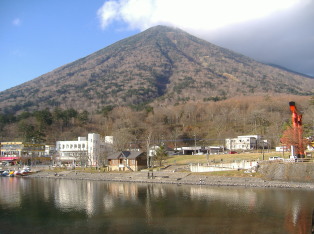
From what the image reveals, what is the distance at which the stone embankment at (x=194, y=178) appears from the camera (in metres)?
31.9

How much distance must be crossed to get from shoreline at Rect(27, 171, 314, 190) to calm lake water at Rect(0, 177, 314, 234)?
206 centimetres

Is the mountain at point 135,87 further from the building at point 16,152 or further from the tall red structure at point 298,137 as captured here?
the tall red structure at point 298,137

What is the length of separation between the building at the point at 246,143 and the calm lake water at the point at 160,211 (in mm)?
37056

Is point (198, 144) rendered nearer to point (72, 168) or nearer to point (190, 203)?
point (72, 168)

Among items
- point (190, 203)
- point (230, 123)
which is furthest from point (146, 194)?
point (230, 123)

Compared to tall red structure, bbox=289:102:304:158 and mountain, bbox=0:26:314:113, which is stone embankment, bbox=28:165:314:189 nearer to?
tall red structure, bbox=289:102:304:158

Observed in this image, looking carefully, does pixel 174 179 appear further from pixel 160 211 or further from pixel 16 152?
pixel 16 152

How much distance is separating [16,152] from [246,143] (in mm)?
54310

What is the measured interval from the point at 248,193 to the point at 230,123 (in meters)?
62.3

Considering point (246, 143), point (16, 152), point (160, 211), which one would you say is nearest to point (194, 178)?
point (160, 211)

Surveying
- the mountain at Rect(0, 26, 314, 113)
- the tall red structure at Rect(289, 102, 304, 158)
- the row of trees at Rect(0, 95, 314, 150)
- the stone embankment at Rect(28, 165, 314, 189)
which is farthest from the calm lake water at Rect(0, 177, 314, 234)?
the mountain at Rect(0, 26, 314, 113)

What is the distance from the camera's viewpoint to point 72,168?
5375 centimetres

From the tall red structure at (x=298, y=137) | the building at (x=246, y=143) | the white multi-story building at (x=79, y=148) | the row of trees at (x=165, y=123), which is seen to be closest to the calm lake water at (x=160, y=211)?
the tall red structure at (x=298, y=137)

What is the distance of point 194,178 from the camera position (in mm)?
37344
